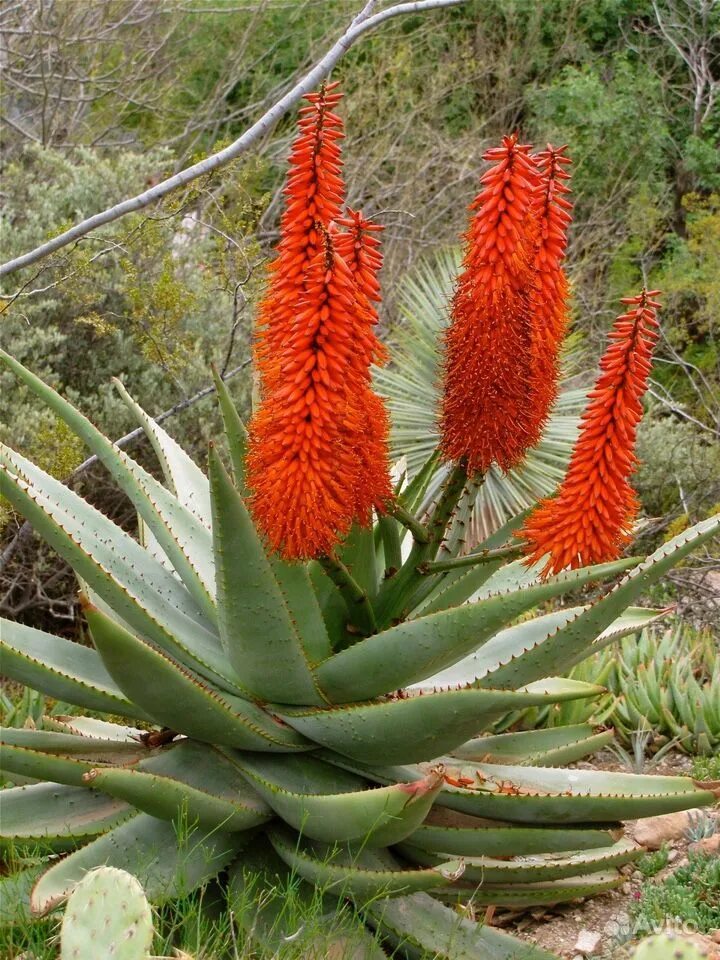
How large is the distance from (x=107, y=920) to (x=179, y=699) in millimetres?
553

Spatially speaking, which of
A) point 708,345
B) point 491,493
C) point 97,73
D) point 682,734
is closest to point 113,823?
point 682,734

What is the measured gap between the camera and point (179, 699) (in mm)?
2480

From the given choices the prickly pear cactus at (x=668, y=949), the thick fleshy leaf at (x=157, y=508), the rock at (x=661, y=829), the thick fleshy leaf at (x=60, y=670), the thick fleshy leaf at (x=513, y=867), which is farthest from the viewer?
the rock at (x=661, y=829)

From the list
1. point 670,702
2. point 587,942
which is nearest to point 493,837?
point 587,942

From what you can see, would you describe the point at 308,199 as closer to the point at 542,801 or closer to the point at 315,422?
the point at 315,422

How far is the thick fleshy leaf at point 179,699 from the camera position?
7.60 ft

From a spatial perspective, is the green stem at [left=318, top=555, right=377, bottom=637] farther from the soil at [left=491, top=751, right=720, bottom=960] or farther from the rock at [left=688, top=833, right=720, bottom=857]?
the rock at [left=688, top=833, right=720, bottom=857]

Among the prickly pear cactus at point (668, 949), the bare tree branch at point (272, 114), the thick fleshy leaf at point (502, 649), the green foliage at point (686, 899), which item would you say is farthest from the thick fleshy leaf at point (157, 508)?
the green foliage at point (686, 899)

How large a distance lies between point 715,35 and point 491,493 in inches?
375

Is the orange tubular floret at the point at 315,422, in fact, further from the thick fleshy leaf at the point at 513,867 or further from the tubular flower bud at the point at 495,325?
the thick fleshy leaf at the point at 513,867

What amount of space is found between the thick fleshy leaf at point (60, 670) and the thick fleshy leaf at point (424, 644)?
524mm

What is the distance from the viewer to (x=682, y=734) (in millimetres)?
4777

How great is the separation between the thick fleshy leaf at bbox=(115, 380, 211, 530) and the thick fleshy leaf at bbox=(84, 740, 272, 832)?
0.85 meters

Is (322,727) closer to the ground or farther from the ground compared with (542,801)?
farther from the ground
